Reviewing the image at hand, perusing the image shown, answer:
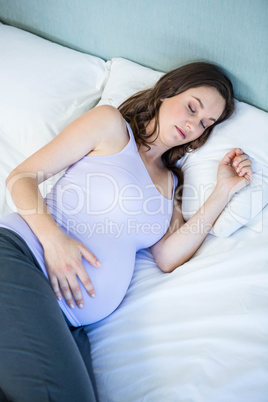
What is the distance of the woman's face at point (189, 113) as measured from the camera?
1.21m

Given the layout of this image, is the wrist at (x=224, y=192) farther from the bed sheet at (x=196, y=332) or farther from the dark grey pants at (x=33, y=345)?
the dark grey pants at (x=33, y=345)

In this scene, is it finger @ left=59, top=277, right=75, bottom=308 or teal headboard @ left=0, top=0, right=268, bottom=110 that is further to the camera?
teal headboard @ left=0, top=0, right=268, bottom=110

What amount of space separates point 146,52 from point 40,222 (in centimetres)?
87

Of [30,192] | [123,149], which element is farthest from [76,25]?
[30,192]

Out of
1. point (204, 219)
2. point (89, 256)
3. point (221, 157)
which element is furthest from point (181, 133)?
point (89, 256)

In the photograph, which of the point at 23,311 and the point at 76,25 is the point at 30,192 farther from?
Result: the point at 76,25

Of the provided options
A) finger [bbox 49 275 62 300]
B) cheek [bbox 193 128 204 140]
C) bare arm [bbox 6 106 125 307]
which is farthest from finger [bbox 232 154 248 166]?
finger [bbox 49 275 62 300]

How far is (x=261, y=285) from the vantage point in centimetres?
105

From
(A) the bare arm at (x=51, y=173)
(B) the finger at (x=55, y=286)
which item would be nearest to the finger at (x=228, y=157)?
(A) the bare arm at (x=51, y=173)

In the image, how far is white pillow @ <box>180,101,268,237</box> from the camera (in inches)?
46.9

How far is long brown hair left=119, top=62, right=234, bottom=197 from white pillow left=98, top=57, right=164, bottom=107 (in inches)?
3.3

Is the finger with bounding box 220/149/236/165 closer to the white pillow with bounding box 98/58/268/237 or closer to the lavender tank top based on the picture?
the white pillow with bounding box 98/58/268/237

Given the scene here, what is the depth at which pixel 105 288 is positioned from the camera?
3.42 ft

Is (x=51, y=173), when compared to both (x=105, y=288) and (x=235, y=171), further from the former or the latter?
(x=235, y=171)
